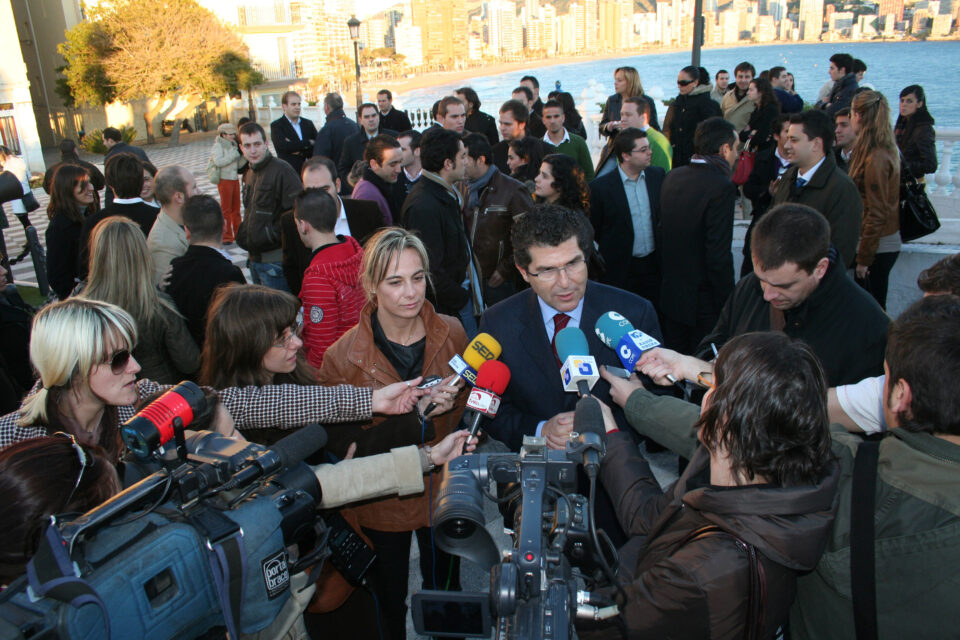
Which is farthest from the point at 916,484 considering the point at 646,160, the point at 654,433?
the point at 646,160

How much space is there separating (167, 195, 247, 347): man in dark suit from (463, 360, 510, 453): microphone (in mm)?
1898

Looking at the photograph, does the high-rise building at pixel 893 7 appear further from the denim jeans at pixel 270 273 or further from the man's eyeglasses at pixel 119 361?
the man's eyeglasses at pixel 119 361

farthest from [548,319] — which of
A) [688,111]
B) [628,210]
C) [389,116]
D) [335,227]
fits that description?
[389,116]

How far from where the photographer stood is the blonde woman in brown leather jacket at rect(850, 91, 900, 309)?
4570mm

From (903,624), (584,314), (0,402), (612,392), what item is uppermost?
(584,314)

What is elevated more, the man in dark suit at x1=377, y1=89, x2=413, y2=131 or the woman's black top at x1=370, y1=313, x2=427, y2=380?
the man in dark suit at x1=377, y1=89, x2=413, y2=131

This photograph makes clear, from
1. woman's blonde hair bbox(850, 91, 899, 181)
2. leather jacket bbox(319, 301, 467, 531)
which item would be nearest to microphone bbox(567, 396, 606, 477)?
leather jacket bbox(319, 301, 467, 531)

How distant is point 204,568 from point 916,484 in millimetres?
1505

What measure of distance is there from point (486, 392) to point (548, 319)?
69 cm

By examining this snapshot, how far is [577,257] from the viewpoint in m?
2.51

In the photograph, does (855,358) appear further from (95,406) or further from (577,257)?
(95,406)

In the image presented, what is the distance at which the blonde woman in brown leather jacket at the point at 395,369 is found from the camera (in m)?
2.55

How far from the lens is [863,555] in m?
1.46

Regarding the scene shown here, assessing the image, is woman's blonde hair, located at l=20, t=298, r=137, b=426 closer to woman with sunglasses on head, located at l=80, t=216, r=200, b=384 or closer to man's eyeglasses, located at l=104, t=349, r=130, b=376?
man's eyeglasses, located at l=104, t=349, r=130, b=376
